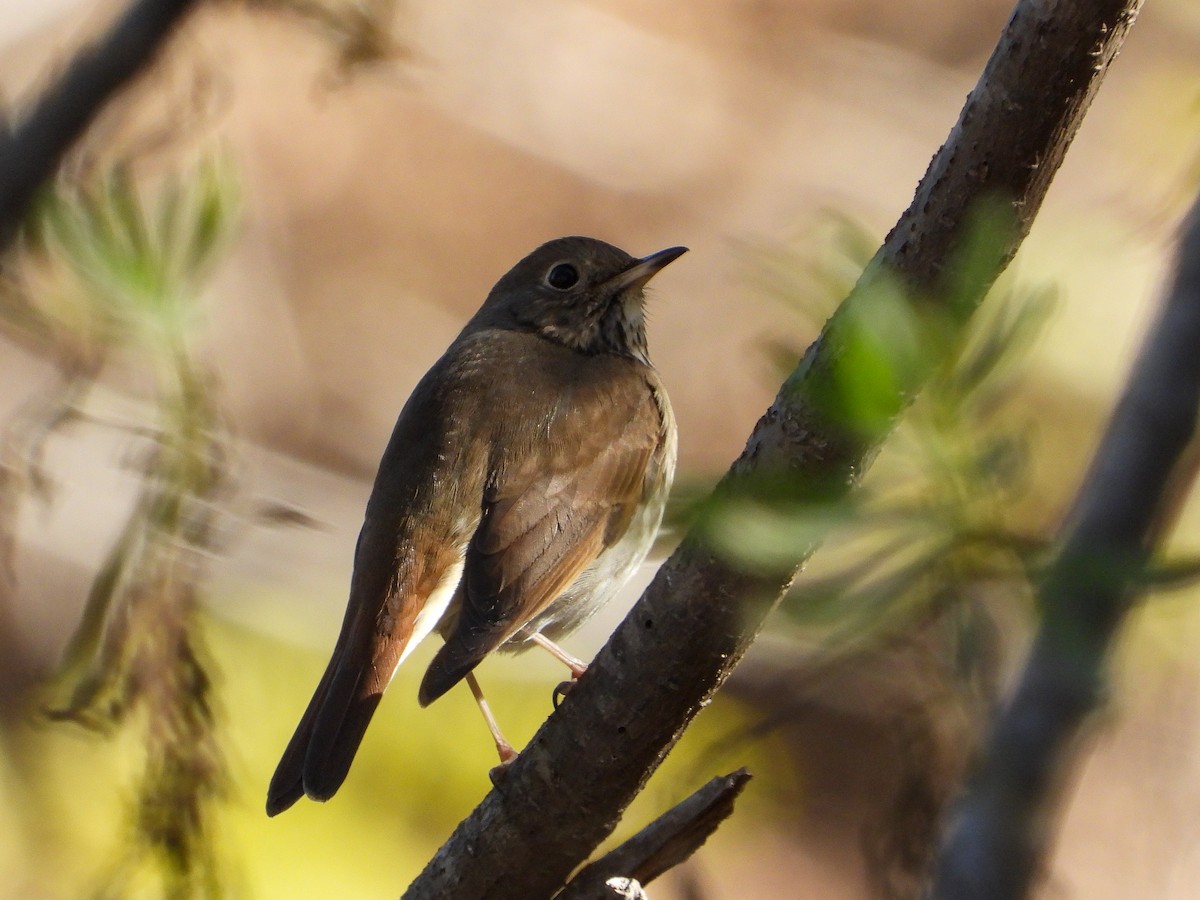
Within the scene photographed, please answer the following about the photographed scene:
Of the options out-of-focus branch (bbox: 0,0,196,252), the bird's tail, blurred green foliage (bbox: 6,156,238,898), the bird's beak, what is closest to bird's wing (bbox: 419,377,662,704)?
the bird's tail

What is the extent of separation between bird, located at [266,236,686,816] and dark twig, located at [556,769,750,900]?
609 millimetres

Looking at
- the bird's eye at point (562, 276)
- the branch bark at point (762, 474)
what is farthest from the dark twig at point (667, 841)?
the bird's eye at point (562, 276)

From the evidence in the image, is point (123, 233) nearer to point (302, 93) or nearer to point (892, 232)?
point (892, 232)

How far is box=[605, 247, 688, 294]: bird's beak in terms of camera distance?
3459mm

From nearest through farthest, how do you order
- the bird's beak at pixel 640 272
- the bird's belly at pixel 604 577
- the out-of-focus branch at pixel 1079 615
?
the out-of-focus branch at pixel 1079 615
the bird's belly at pixel 604 577
the bird's beak at pixel 640 272

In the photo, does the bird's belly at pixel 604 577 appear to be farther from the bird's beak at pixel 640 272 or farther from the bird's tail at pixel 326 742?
the bird's beak at pixel 640 272

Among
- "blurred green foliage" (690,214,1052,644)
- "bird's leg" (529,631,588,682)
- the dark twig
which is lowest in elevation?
the dark twig

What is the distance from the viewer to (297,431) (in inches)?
190

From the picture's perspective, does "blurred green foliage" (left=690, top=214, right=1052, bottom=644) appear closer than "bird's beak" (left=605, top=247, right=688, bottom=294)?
Yes

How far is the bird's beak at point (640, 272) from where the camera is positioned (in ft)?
11.3

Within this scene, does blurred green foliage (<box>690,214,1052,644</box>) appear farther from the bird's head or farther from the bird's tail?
the bird's head

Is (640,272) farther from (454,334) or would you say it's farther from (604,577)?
(454,334)

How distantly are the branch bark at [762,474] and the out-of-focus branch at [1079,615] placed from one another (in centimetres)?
14

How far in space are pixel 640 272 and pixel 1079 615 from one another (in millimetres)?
2833
